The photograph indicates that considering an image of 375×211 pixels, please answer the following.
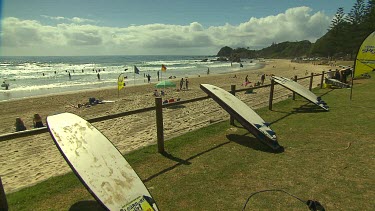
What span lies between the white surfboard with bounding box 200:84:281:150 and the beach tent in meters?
6.29

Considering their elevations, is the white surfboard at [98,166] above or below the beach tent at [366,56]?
below

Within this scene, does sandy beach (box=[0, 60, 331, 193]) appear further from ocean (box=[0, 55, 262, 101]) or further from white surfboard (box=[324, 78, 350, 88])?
ocean (box=[0, 55, 262, 101])

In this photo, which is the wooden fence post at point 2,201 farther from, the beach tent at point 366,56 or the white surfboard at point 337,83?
the white surfboard at point 337,83

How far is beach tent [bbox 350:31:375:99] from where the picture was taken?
9.81 meters

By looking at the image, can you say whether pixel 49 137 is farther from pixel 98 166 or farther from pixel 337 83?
pixel 337 83

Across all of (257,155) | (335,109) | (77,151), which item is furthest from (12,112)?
(335,109)

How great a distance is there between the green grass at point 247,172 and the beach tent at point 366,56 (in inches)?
144

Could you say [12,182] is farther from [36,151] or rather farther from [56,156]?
[36,151]

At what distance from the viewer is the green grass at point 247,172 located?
398 cm

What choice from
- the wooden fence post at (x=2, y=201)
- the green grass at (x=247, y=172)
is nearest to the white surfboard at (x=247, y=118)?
the green grass at (x=247, y=172)

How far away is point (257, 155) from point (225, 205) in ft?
7.07

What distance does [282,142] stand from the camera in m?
6.50

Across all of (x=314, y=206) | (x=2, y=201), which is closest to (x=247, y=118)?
(x=314, y=206)

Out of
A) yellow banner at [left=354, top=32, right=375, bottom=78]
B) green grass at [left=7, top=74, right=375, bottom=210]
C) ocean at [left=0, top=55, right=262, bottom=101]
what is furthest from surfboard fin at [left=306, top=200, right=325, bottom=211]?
ocean at [left=0, top=55, right=262, bottom=101]
